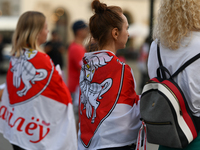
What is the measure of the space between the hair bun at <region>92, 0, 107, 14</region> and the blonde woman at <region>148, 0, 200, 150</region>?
1.33 ft

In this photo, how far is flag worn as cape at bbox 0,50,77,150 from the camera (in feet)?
10.3

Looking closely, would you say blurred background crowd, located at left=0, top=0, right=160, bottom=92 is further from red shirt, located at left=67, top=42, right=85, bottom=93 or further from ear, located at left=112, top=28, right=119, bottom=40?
ear, located at left=112, top=28, right=119, bottom=40

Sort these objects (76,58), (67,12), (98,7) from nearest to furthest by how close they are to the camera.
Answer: (98,7) → (76,58) → (67,12)

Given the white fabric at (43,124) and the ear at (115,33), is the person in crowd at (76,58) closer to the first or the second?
the white fabric at (43,124)

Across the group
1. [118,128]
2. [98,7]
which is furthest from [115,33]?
[118,128]

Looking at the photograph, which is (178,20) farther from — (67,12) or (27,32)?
(67,12)

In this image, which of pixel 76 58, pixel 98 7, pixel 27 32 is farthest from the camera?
pixel 76 58

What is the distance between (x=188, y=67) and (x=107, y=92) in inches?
22.4

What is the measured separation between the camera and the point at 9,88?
326 centimetres

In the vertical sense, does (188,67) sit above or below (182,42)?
below

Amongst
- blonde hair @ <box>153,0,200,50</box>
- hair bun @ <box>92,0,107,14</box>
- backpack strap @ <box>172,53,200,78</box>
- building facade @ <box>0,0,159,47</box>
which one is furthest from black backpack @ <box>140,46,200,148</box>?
building facade @ <box>0,0,159,47</box>

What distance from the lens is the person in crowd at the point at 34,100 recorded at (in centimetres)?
313

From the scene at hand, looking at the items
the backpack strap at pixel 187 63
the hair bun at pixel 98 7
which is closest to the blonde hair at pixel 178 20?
the backpack strap at pixel 187 63

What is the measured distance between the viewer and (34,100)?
10.3ft
